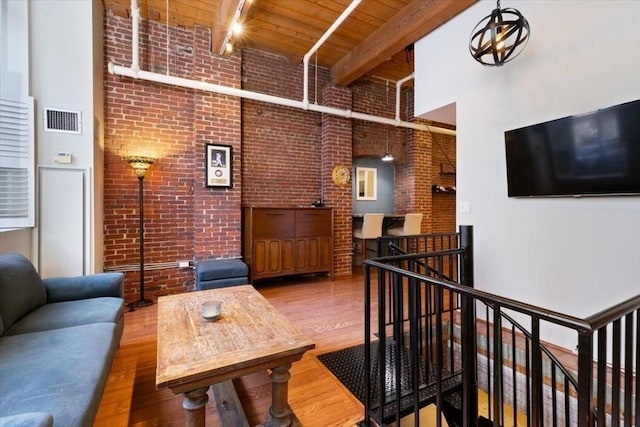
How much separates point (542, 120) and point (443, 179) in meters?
4.15

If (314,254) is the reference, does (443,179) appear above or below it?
above

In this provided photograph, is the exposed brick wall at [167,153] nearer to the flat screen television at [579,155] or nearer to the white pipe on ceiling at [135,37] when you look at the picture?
the white pipe on ceiling at [135,37]

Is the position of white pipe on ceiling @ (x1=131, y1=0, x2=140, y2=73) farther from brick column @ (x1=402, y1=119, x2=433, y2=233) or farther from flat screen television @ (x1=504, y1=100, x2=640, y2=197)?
brick column @ (x1=402, y1=119, x2=433, y2=233)

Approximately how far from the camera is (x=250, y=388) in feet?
6.57

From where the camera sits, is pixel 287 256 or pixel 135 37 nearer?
pixel 135 37

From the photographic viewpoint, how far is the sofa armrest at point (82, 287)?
2.38m

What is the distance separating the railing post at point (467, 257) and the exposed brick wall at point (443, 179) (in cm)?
458

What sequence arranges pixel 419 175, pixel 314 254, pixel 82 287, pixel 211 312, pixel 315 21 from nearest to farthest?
pixel 211 312
pixel 82 287
pixel 315 21
pixel 314 254
pixel 419 175

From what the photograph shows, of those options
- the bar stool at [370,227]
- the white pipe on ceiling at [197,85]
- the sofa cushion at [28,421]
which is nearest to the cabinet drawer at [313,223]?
the bar stool at [370,227]

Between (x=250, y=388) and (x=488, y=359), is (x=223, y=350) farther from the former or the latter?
(x=488, y=359)

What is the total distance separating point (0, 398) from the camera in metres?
1.21

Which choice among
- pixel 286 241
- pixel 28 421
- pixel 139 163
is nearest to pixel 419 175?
pixel 286 241

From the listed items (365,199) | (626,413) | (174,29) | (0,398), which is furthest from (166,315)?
(365,199)

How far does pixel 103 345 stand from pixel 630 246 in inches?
136
